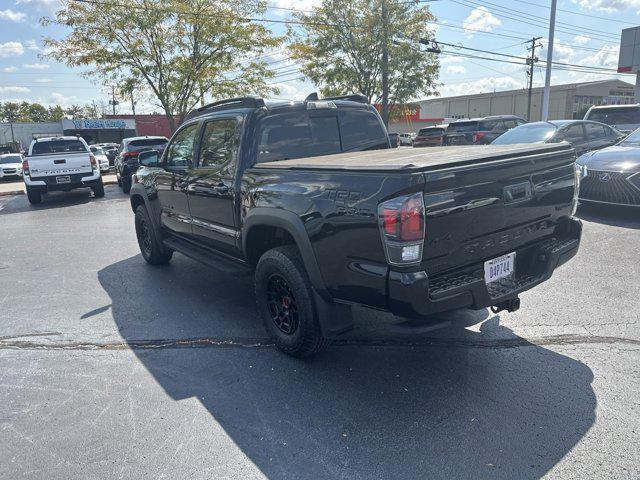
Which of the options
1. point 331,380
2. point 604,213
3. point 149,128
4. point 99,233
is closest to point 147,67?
point 99,233

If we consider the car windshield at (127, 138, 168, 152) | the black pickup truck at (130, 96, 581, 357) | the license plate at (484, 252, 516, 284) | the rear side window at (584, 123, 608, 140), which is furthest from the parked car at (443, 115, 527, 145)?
the license plate at (484, 252, 516, 284)

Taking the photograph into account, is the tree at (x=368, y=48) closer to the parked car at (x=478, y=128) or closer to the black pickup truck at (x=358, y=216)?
the parked car at (x=478, y=128)

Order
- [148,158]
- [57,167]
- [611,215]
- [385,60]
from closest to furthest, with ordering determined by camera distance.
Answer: [148,158], [611,215], [57,167], [385,60]

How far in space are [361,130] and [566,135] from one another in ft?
23.8

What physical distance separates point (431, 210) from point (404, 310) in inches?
23.2

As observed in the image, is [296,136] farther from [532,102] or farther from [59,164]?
[532,102]

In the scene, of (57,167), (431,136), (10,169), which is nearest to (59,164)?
(57,167)

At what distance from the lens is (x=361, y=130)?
195 inches

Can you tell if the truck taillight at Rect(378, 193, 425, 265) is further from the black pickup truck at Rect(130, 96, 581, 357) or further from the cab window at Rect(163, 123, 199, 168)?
the cab window at Rect(163, 123, 199, 168)

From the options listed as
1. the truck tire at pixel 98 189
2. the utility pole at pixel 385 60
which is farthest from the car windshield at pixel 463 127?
the truck tire at pixel 98 189

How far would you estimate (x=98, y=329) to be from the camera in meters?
4.50

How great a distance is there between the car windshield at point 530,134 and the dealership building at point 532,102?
34754 mm

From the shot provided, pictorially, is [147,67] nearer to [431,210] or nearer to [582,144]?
[582,144]

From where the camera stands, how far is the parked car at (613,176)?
24.7 ft
